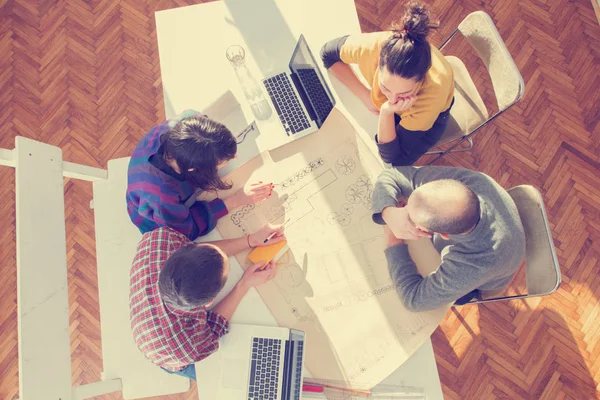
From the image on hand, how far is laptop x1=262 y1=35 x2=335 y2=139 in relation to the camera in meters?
1.58

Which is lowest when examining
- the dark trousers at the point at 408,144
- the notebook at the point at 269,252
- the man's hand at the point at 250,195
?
the notebook at the point at 269,252

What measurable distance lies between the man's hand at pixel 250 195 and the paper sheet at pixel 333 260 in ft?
0.09

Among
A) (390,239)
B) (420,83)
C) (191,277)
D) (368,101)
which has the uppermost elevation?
(368,101)

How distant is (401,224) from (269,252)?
461 millimetres

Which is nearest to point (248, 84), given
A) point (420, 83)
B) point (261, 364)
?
point (420, 83)

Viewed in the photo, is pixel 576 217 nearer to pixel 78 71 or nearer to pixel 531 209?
pixel 531 209

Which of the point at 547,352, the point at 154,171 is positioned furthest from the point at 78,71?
the point at 547,352

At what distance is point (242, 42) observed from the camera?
169 cm

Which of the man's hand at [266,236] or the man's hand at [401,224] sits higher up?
the man's hand at [266,236]

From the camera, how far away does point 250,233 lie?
1.53m

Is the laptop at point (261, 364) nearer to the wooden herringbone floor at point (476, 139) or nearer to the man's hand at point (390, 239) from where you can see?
the man's hand at point (390, 239)

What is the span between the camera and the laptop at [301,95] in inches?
62.2

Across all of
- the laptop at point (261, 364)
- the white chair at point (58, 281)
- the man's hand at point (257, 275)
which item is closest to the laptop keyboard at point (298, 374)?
the laptop at point (261, 364)

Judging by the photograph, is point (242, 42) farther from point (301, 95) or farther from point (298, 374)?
point (298, 374)
